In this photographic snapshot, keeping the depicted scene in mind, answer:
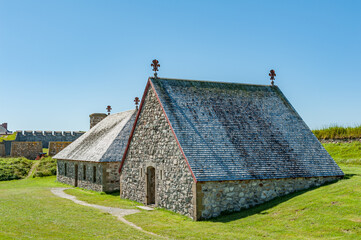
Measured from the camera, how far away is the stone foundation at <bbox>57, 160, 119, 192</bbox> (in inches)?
1005

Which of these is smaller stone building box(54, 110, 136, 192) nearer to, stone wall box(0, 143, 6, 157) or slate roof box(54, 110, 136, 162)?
slate roof box(54, 110, 136, 162)

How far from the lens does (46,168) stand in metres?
39.6

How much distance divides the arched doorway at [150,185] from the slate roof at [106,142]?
19.0 feet

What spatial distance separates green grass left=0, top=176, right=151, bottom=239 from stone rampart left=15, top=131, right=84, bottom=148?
32044 millimetres

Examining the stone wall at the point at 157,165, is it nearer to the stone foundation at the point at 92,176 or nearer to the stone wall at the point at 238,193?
the stone wall at the point at 238,193

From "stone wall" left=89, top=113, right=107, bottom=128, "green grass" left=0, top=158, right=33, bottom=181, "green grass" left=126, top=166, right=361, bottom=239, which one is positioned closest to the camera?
"green grass" left=126, top=166, right=361, bottom=239

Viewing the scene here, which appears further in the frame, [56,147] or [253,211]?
[56,147]

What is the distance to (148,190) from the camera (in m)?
19.7

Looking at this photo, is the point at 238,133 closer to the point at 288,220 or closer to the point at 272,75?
the point at 288,220

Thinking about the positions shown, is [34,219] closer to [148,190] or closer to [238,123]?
[148,190]

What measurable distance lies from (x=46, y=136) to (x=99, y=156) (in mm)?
30974

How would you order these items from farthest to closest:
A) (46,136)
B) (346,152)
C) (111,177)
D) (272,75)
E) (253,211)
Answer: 1. (46,136)
2. (346,152)
3. (111,177)
4. (272,75)
5. (253,211)

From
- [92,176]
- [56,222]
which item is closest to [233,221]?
[56,222]

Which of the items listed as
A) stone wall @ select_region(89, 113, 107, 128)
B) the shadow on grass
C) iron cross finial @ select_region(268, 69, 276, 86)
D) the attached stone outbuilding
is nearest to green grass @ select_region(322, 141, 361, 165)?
the attached stone outbuilding
